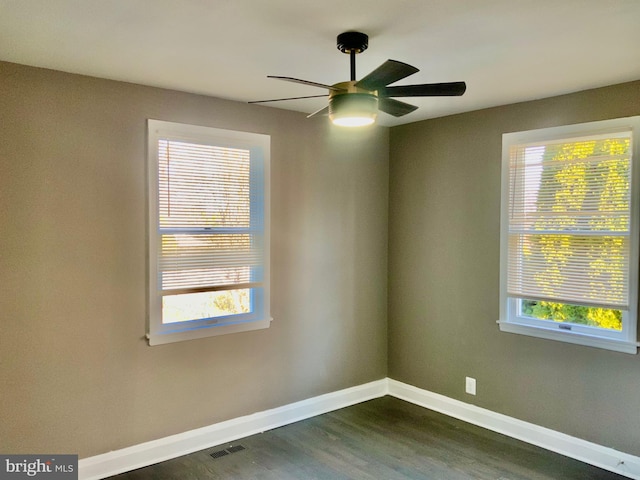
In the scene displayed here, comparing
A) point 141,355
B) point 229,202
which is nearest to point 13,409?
point 141,355

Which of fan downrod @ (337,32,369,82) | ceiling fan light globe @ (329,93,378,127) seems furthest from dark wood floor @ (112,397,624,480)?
fan downrod @ (337,32,369,82)

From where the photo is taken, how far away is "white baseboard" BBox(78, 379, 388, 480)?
3.09m

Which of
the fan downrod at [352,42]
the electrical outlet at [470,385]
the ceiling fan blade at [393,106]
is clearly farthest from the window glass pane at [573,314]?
the fan downrod at [352,42]

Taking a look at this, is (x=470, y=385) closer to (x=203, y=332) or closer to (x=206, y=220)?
(x=203, y=332)

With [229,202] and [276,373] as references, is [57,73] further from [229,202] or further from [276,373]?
[276,373]

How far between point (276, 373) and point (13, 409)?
180cm

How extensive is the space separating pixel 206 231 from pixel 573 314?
8.86 ft

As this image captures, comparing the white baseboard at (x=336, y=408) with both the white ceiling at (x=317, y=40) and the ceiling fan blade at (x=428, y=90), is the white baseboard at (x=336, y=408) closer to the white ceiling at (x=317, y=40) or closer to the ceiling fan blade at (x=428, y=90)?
the white ceiling at (x=317, y=40)

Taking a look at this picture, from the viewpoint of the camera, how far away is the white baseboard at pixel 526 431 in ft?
10.4

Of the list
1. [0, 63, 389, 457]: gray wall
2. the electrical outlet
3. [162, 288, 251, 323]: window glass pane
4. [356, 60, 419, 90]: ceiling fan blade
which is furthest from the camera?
the electrical outlet

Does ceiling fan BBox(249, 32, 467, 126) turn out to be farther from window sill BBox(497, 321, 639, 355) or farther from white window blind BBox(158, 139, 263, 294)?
window sill BBox(497, 321, 639, 355)

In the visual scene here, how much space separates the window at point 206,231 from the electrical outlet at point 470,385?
5.74ft

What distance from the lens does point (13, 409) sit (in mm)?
2803

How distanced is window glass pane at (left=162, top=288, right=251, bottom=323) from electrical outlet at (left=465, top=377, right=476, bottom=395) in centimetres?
190
